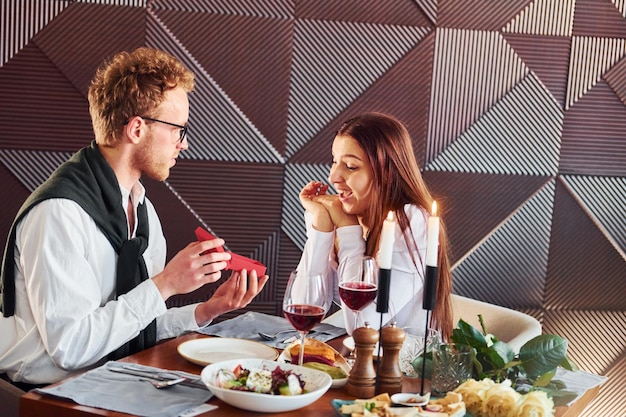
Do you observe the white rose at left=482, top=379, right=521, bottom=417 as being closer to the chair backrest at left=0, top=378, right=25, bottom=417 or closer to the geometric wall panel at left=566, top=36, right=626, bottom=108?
the chair backrest at left=0, top=378, right=25, bottom=417

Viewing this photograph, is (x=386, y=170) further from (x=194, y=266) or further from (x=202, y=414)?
(x=202, y=414)

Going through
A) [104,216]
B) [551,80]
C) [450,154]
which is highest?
[551,80]

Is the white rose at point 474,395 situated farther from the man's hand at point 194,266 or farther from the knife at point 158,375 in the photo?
the man's hand at point 194,266

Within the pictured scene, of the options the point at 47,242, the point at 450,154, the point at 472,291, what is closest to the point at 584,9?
the point at 450,154

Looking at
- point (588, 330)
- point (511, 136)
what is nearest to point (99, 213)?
point (511, 136)

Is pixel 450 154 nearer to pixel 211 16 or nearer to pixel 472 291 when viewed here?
pixel 472 291

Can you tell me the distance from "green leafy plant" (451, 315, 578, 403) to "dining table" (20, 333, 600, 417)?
0.10 meters

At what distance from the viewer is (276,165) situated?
4.77 m

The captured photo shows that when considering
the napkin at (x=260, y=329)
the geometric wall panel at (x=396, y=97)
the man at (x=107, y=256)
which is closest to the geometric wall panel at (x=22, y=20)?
the geometric wall panel at (x=396, y=97)

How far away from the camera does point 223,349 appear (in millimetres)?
2617

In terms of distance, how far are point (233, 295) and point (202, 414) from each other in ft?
2.72

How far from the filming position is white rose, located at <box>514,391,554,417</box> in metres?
1.92

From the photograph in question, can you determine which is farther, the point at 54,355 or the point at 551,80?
the point at 551,80

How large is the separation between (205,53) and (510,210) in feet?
6.45
